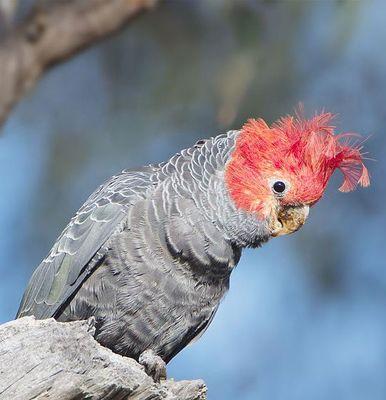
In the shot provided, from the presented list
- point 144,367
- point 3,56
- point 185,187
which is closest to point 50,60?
point 3,56

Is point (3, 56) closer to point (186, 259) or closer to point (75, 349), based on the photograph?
point (186, 259)

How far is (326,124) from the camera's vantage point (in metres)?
4.17

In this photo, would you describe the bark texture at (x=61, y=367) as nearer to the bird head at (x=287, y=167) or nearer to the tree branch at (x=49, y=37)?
the bird head at (x=287, y=167)

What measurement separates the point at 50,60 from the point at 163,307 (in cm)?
205

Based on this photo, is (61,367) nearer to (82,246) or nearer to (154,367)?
(154,367)

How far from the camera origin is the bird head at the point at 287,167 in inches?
160

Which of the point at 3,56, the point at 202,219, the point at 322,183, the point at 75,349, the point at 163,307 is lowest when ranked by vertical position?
the point at 75,349

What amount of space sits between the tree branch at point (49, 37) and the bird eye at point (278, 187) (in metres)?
1.84

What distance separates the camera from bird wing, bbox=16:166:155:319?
4.02 meters

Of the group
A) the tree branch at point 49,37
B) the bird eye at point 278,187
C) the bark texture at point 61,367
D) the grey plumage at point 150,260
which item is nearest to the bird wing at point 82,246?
the grey plumage at point 150,260

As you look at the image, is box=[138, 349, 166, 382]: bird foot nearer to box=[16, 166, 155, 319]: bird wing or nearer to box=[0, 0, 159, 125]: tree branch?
box=[16, 166, 155, 319]: bird wing

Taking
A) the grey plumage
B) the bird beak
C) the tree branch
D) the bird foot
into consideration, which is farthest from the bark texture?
the tree branch

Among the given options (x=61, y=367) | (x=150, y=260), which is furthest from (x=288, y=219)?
(x=61, y=367)

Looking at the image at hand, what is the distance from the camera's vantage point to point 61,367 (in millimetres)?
2953
